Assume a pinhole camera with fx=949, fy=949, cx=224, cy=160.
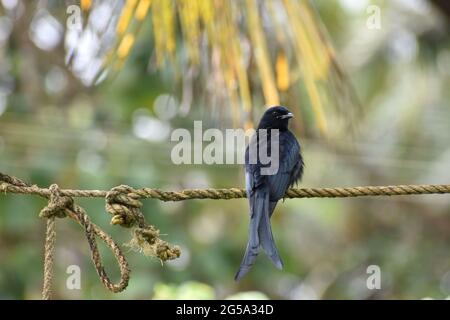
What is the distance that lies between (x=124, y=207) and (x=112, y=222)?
8 cm

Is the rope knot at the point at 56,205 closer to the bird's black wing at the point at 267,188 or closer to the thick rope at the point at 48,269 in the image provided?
the thick rope at the point at 48,269

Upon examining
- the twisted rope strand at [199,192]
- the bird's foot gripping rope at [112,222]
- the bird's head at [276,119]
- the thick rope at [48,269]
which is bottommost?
the thick rope at [48,269]

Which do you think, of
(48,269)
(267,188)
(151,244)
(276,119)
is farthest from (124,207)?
(276,119)

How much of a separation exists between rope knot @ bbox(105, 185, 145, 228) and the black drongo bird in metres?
0.64

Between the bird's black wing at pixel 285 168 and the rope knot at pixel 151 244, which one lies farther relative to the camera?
the bird's black wing at pixel 285 168

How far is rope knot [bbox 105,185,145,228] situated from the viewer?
3598 mm

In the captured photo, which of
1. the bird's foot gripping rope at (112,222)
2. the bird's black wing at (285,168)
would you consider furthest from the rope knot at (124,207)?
the bird's black wing at (285,168)

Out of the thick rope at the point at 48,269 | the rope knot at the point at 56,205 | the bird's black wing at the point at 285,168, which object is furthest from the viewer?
the bird's black wing at the point at 285,168

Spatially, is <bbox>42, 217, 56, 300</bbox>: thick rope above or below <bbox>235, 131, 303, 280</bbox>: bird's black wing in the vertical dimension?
below

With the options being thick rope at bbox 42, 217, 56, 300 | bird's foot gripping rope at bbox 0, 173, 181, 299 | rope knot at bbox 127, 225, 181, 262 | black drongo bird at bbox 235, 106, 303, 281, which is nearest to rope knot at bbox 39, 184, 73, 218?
bird's foot gripping rope at bbox 0, 173, 181, 299

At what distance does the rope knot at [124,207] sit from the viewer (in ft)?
11.8

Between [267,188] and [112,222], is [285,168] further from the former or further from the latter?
[112,222]

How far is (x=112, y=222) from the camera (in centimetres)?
356

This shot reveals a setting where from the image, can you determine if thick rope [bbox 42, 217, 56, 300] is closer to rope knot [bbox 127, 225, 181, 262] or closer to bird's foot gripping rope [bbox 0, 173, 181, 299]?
bird's foot gripping rope [bbox 0, 173, 181, 299]
